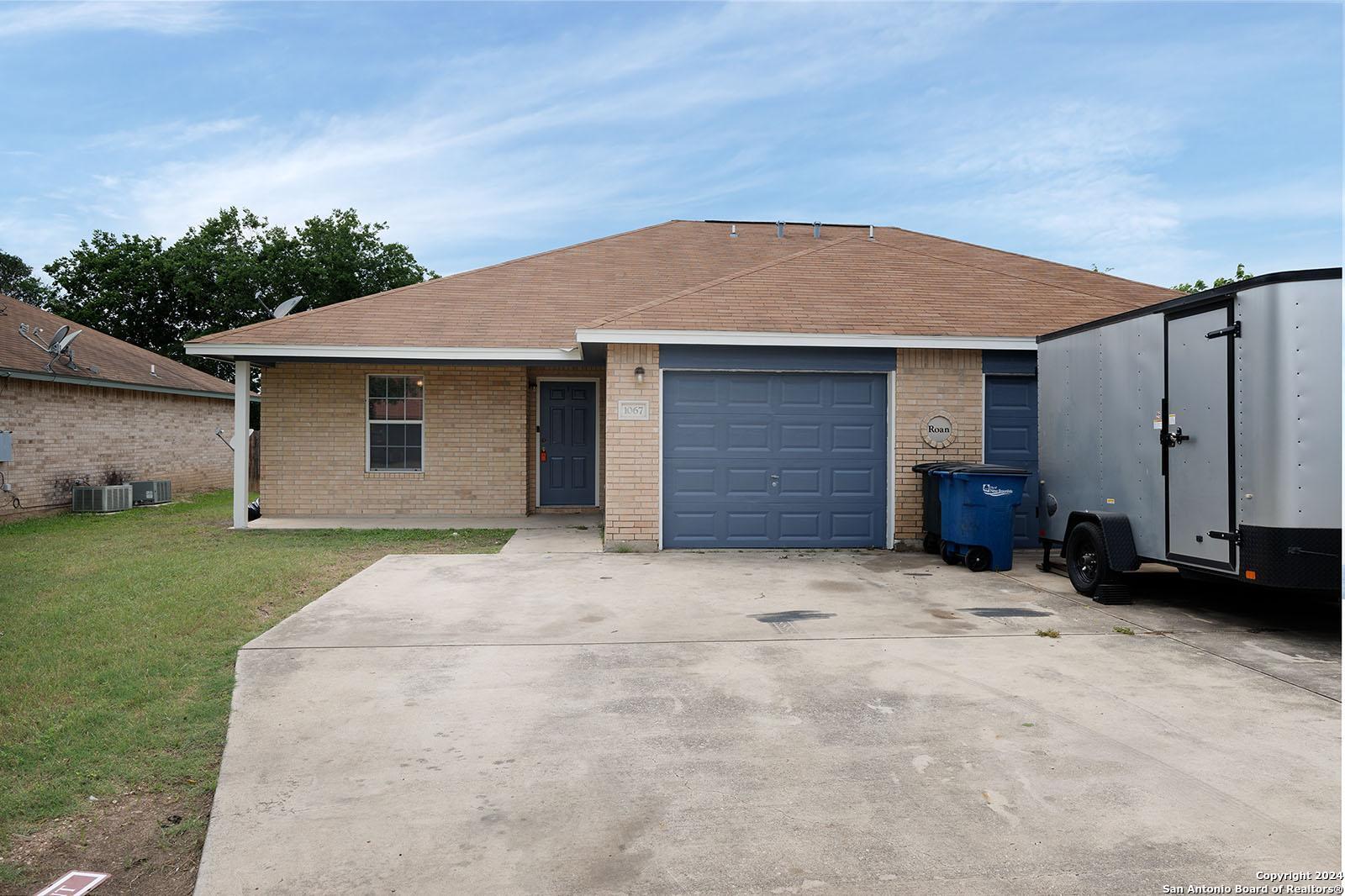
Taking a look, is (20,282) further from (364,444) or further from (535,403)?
(535,403)

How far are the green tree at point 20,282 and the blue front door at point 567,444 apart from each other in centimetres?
3998

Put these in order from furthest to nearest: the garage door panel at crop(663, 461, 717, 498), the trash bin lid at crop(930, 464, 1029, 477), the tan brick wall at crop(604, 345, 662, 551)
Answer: the garage door panel at crop(663, 461, 717, 498)
the tan brick wall at crop(604, 345, 662, 551)
the trash bin lid at crop(930, 464, 1029, 477)

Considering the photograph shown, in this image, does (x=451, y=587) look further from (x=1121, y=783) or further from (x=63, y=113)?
(x=63, y=113)

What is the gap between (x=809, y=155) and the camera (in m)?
23.0

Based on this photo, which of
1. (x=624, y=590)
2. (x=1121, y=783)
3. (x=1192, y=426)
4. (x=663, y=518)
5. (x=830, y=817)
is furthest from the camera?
(x=663, y=518)

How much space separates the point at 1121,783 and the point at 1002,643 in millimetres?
2527

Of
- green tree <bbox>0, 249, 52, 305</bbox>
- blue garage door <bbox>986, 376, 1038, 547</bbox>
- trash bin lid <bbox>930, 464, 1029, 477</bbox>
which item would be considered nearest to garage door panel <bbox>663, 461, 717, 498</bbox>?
trash bin lid <bbox>930, 464, 1029, 477</bbox>

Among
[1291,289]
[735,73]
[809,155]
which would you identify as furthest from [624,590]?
[809,155]

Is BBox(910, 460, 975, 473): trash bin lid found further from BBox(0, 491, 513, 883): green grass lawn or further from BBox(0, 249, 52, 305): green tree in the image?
BBox(0, 249, 52, 305): green tree

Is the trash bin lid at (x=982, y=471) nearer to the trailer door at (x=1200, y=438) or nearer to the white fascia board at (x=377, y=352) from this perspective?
the trailer door at (x=1200, y=438)

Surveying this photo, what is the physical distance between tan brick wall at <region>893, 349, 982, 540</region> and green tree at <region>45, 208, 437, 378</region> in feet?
99.9

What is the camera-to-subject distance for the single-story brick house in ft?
35.4

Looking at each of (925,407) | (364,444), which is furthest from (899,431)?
(364,444)

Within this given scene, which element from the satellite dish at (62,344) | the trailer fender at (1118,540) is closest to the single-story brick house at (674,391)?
the trailer fender at (1118,540)
